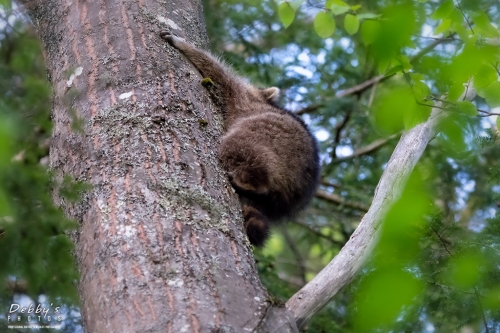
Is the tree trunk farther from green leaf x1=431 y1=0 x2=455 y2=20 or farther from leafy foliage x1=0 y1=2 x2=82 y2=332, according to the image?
green leaf x1=431 y1=0 x2=455 y2=20

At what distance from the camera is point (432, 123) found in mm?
3824

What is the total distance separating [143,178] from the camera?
2916mm

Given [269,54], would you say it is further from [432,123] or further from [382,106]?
[382,106]

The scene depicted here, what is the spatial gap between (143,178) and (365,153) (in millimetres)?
4217

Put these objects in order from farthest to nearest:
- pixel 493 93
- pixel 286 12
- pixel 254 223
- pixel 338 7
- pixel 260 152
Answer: pixel 286 12 < pixel 260 152 < pixel 338 7 < pixel 254 223 < pixel 493 93

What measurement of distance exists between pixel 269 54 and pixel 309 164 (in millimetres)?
2689

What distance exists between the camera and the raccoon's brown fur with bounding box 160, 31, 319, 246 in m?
3.91

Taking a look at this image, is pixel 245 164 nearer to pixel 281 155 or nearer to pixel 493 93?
pixel 281 155

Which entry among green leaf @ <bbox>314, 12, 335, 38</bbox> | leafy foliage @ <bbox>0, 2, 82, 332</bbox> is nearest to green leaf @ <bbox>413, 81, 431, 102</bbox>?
green leaf @ <bbox>314, 12, 335, 38</bbox>

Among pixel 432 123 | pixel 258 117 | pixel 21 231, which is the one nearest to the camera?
pixel 21 231

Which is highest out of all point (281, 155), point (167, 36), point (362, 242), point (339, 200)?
point (167, 36)

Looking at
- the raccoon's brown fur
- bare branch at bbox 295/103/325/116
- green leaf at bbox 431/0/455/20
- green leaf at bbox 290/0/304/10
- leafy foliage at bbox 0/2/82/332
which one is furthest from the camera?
bare branch at bbox 295/103/325/116

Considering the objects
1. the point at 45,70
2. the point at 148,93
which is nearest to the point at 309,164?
the point at 148,93

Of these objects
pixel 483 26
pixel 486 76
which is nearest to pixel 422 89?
pixel 486 76
